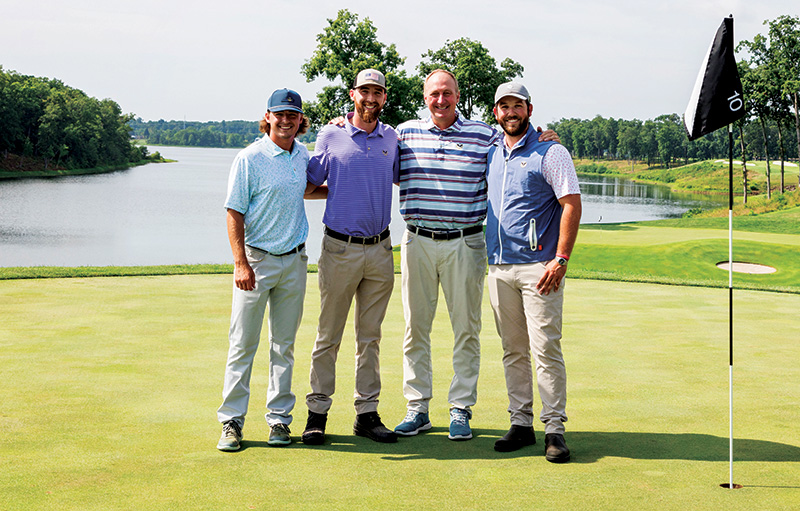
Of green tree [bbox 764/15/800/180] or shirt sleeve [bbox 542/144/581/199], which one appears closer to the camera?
shirt sleeve [bbox 542/144/581/199]

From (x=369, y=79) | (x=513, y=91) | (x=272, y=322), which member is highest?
(x=369, y=79)

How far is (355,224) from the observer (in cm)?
504

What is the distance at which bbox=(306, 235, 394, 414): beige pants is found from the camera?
507 centimetres

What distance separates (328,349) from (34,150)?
9061cm

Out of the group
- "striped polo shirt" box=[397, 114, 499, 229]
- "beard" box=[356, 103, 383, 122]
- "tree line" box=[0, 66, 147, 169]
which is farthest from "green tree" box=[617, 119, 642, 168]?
"beard" box=[356, 103, 383, 122]

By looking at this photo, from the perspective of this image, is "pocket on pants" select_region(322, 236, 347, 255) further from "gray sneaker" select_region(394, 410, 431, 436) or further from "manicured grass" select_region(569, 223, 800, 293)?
"manicured grass" select_region(569, 223, 800, 293)

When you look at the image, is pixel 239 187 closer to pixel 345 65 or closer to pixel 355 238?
pixel 355 238

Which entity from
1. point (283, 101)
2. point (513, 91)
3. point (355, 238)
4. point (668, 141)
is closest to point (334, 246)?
point (355, 238)

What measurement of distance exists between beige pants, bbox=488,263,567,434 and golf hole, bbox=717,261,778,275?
482 inches

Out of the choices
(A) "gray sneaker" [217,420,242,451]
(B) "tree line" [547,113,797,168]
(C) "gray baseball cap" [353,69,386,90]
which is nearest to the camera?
(A) "gray sneaker" [217,420,242,451]

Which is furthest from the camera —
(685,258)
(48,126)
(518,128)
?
(48,126)

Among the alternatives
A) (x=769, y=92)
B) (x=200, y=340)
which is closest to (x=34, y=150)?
(x=769, y=92)

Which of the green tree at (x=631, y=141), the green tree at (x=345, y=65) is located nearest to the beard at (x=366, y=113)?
the green tree at (x=345, y=65)

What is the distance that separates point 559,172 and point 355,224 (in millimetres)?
1365
